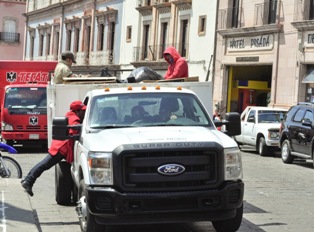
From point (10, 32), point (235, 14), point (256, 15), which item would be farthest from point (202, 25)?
point (10, 32)

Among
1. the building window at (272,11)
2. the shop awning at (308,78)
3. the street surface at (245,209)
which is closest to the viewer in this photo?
the street surface at (245,209)

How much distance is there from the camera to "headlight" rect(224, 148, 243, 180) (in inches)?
338

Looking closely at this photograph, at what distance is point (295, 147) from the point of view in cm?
2131

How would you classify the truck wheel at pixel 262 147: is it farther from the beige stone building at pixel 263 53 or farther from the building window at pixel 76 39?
the building window at pixel 76 39

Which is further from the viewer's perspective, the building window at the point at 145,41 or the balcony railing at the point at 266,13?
the building window at the point at 145,41

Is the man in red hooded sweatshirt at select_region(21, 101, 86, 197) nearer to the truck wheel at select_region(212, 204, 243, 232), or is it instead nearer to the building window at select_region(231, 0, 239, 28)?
the truck wheel at select_region(212, 204, 243, 232)

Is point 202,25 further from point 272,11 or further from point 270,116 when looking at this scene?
point 270,116

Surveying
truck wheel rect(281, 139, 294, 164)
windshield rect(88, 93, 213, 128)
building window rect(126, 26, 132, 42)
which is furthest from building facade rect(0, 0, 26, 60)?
windshield rect(88, 93, 213, 128)

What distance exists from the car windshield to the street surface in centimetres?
880

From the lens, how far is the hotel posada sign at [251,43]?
33.7 meters

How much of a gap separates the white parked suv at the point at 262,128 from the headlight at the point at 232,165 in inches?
632

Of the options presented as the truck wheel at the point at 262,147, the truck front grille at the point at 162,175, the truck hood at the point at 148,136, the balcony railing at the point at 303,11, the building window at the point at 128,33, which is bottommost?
the truck wheel at the point at 262,147

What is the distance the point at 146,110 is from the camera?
9.72 metres

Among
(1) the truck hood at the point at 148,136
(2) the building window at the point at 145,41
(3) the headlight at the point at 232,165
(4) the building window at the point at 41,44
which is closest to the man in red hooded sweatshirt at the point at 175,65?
(1) the truck hood at the point at 148,136
